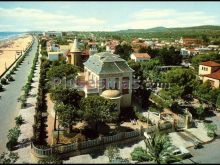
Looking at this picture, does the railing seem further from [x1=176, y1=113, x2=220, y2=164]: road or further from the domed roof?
the domed roof

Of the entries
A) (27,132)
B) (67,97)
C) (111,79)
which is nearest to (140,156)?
(67,97)

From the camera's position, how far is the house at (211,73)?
50922 mm

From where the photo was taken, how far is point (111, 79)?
1524 inches

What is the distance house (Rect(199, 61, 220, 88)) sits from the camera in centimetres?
5092

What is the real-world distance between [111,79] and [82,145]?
45.3ft

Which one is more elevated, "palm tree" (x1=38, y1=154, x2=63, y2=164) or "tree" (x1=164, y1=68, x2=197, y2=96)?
"tree" (x1=164, y1=68, x2=197, y2=96)

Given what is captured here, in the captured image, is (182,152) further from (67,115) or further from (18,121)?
(18,121)

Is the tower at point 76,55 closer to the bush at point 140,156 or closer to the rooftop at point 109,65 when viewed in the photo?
the rooftop at point 109,65

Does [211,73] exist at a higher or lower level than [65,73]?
lower

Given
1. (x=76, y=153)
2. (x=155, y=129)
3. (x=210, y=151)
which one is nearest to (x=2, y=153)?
(x=76, y=153)

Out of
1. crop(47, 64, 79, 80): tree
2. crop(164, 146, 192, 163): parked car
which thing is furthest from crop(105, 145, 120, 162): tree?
crop(47, 64, 79, 80): tree

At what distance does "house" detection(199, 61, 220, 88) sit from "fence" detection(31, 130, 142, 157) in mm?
26780

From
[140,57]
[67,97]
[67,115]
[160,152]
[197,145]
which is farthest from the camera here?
[140,57]

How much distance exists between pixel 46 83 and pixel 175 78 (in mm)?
24408
